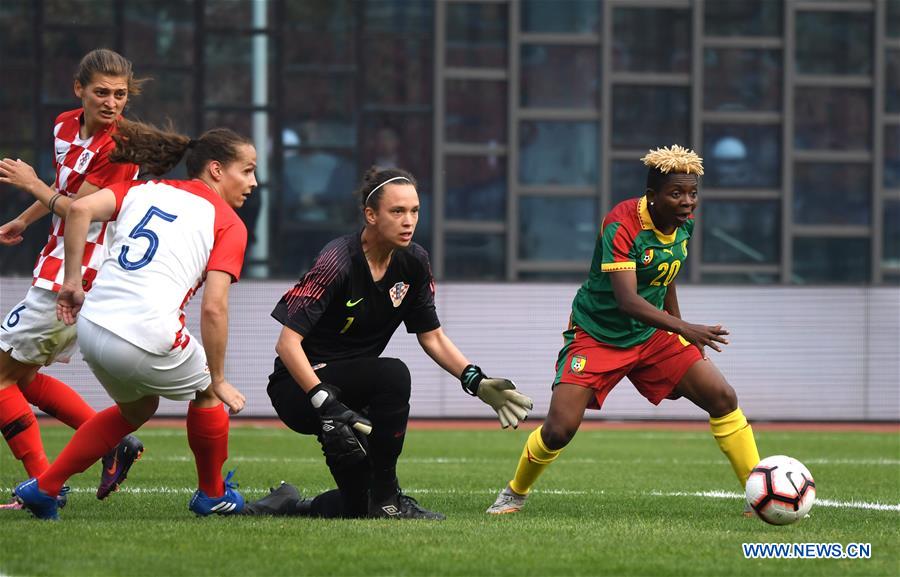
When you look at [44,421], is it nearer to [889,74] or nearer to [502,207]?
[502,207]

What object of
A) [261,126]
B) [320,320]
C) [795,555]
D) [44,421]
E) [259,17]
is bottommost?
[44,421]

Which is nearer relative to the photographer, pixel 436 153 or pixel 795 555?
pixel 795 555

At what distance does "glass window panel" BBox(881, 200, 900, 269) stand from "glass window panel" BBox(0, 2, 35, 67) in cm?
988

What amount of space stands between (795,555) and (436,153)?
1081cm

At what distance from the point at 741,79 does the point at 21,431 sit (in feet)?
37.6

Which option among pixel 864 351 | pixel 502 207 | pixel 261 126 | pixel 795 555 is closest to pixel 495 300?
pixel 502 207

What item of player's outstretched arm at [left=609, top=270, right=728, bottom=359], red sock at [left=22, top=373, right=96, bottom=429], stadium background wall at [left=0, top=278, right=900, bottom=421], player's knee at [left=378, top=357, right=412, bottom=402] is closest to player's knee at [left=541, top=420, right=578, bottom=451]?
player's outstretched arm at [left=609, top=270, right=728, bottom=359]

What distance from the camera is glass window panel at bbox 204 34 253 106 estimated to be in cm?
1531

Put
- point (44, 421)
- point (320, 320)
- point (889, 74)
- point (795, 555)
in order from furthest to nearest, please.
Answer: point (889, 74)
point (44, 421)
point (320, 320)
point (795, 555)

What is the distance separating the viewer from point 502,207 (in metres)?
15.8

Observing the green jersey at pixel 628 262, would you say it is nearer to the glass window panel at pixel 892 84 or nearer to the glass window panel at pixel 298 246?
the glass window panel at pixel 298 246

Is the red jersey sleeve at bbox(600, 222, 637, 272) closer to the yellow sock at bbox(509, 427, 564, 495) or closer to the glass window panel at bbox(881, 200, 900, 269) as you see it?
the yellow sock at bbox(509, 427, 564, 495)

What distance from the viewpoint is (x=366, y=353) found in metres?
6.31

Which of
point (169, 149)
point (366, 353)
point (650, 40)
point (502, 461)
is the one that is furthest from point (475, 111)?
point (169, 149)
